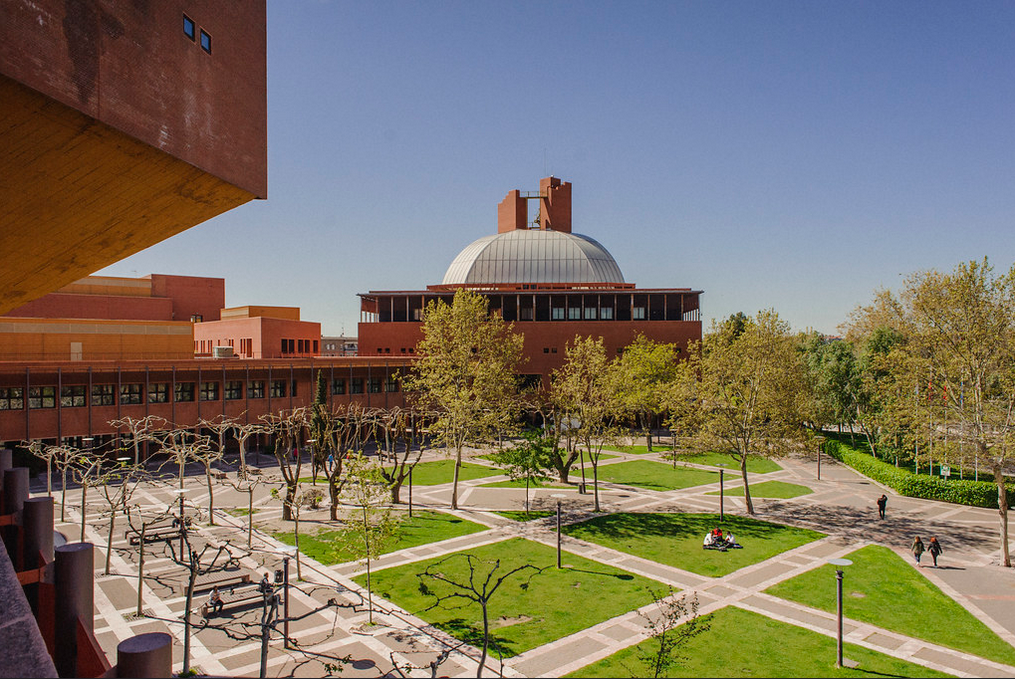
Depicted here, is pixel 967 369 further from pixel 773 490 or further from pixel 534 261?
pixel 534 261

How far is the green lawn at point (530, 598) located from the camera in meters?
18.0

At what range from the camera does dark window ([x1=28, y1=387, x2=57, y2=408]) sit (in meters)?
38.6

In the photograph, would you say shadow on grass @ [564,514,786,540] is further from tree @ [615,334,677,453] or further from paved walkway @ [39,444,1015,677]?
tree @ [615,334,677,453]

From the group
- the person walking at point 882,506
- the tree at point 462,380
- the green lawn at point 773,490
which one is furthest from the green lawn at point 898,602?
the tree at point 462,380

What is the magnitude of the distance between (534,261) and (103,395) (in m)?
49.3

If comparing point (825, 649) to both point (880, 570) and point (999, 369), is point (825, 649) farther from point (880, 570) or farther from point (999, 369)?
point (999, 369)

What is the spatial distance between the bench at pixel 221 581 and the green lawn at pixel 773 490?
25.7 m

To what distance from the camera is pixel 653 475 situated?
42.1m

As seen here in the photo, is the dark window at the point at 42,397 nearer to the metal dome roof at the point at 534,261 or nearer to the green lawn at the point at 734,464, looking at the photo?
the green lawn at the point at 734,464

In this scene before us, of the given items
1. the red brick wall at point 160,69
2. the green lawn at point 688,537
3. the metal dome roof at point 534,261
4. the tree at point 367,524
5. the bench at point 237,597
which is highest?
the metal dome roof at point 534,261

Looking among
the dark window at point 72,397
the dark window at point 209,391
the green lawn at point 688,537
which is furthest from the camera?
the dark window at point 209,391

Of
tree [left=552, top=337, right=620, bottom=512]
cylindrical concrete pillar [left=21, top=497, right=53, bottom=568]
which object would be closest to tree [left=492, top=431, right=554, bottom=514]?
tree [left=552, top=337, right=620, bottom=512]

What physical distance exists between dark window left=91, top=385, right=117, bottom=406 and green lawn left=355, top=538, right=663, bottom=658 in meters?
29.3

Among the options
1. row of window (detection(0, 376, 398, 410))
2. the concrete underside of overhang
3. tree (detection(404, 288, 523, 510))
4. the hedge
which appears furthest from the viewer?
row of window (detection(0, 376, 398, 410))
